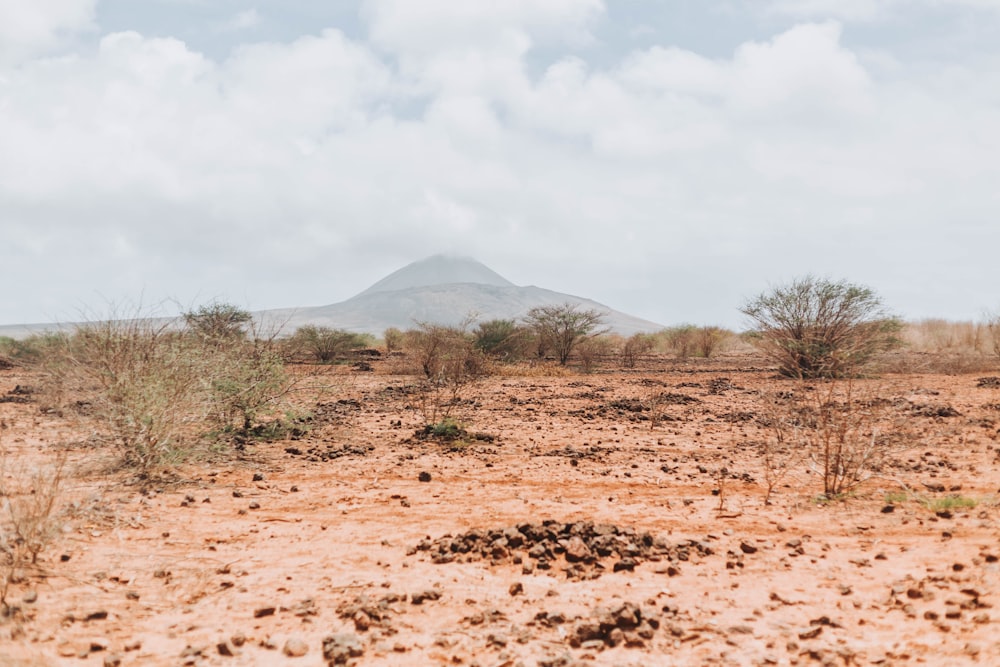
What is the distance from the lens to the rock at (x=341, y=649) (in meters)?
3.04

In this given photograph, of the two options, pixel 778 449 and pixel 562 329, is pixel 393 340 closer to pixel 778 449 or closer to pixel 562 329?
pixel 562 329

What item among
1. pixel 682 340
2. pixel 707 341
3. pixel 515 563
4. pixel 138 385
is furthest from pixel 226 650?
pixel 707 341

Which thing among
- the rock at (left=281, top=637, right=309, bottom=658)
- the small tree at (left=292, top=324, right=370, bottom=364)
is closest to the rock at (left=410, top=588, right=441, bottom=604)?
the rock at (left=281, top=637, right=309, bottom=658)

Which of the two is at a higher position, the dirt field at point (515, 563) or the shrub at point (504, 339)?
the shrub at point (504, 339)

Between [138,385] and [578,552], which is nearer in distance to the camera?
[578,552]

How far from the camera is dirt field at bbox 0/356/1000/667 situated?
3.14 meters

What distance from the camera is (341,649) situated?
307 cm

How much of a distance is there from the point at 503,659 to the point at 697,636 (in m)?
1.06

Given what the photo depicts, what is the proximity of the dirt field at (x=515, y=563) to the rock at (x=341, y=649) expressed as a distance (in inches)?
0.4

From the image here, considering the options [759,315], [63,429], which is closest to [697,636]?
[63,429]

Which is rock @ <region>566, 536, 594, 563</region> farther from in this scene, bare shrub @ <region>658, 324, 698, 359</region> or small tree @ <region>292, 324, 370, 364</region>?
bare shrub @ <region>658, 324, 698, 359</region>

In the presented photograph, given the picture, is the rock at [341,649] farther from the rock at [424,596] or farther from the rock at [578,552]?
the rock at [578,552]

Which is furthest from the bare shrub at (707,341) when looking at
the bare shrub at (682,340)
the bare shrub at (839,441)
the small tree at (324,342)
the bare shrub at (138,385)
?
the bare shrub at (138,385)

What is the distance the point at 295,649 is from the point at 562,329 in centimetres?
2272
